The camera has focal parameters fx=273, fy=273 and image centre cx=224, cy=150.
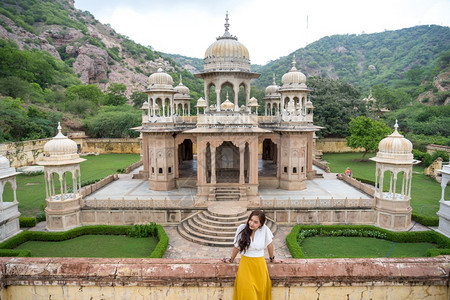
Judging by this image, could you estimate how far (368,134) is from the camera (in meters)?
32.8

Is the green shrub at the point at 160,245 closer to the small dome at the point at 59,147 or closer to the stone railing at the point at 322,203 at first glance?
the stone railing at the point at 322,203

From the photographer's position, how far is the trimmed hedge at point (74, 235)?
12.9 m

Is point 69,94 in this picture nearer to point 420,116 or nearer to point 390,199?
point 390,199

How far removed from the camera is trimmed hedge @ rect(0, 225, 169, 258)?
42.3 ft

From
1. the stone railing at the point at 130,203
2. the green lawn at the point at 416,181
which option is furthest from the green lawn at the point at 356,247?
the stone railing at the point at 130,203

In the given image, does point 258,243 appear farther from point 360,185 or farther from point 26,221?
point 360,185

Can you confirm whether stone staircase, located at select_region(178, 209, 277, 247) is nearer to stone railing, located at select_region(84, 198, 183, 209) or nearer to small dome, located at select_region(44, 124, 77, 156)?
stone railing, located at select_region(84, 198, 183, 209)

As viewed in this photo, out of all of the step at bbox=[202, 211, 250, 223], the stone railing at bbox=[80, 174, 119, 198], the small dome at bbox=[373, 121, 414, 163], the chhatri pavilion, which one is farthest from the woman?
the stone railing at bbox=[80, 174, 119, 198]

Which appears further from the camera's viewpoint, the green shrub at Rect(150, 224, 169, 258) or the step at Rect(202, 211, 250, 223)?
the step at Rect(202, 211, 250, 223)

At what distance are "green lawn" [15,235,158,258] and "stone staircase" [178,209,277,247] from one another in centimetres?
200

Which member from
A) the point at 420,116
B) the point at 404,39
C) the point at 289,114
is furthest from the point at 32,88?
the point at 404,39

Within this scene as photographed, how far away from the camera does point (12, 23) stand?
241 ft

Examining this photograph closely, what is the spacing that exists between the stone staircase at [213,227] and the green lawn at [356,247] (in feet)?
8.32

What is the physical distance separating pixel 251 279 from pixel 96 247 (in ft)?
39.3
